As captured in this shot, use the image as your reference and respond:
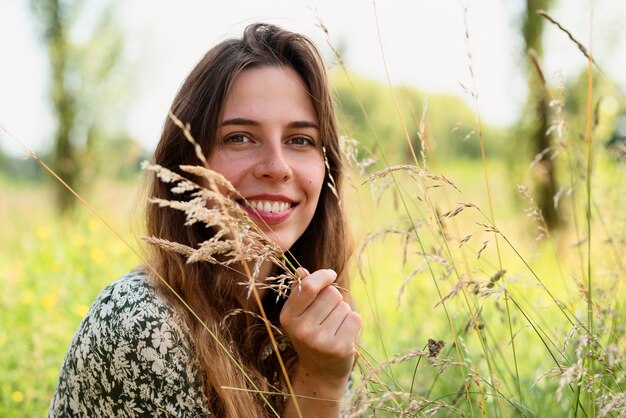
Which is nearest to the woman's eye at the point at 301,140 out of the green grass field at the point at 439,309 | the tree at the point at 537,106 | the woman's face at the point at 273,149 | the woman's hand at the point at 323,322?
the woman's face at the point at 273,149

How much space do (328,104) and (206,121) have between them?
368 millimetres

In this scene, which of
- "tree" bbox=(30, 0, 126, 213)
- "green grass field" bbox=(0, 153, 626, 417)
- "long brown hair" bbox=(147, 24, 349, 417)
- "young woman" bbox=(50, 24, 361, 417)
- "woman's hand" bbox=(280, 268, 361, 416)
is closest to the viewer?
"green grass field" bbox=(0, 153, 626, 417)

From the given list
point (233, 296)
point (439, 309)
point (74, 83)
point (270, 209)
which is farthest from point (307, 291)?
point (74, 83)

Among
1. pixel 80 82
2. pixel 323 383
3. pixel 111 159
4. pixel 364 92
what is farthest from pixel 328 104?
pixel 364 92

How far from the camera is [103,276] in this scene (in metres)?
4.07

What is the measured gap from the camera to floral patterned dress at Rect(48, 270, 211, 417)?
1559 mm

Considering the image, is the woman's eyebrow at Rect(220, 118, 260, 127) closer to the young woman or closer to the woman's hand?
the young woman

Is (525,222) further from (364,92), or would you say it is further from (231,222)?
(364,92)

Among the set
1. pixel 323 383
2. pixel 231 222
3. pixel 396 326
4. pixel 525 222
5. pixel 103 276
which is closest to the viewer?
pixel 231 222

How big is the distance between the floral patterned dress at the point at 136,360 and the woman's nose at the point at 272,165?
0.40m

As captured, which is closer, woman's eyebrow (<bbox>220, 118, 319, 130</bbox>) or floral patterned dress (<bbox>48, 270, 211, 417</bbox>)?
floral patterned dress (<bbox>48, 270, 211, 417</bbox>)

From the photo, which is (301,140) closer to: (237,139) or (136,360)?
(237,139)

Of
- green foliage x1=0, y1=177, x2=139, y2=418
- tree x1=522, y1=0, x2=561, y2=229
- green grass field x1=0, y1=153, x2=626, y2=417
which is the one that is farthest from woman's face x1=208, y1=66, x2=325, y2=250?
tree x1=522, y1=0, x2=561, y2=229

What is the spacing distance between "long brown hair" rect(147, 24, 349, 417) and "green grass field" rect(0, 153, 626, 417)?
0.77ft
